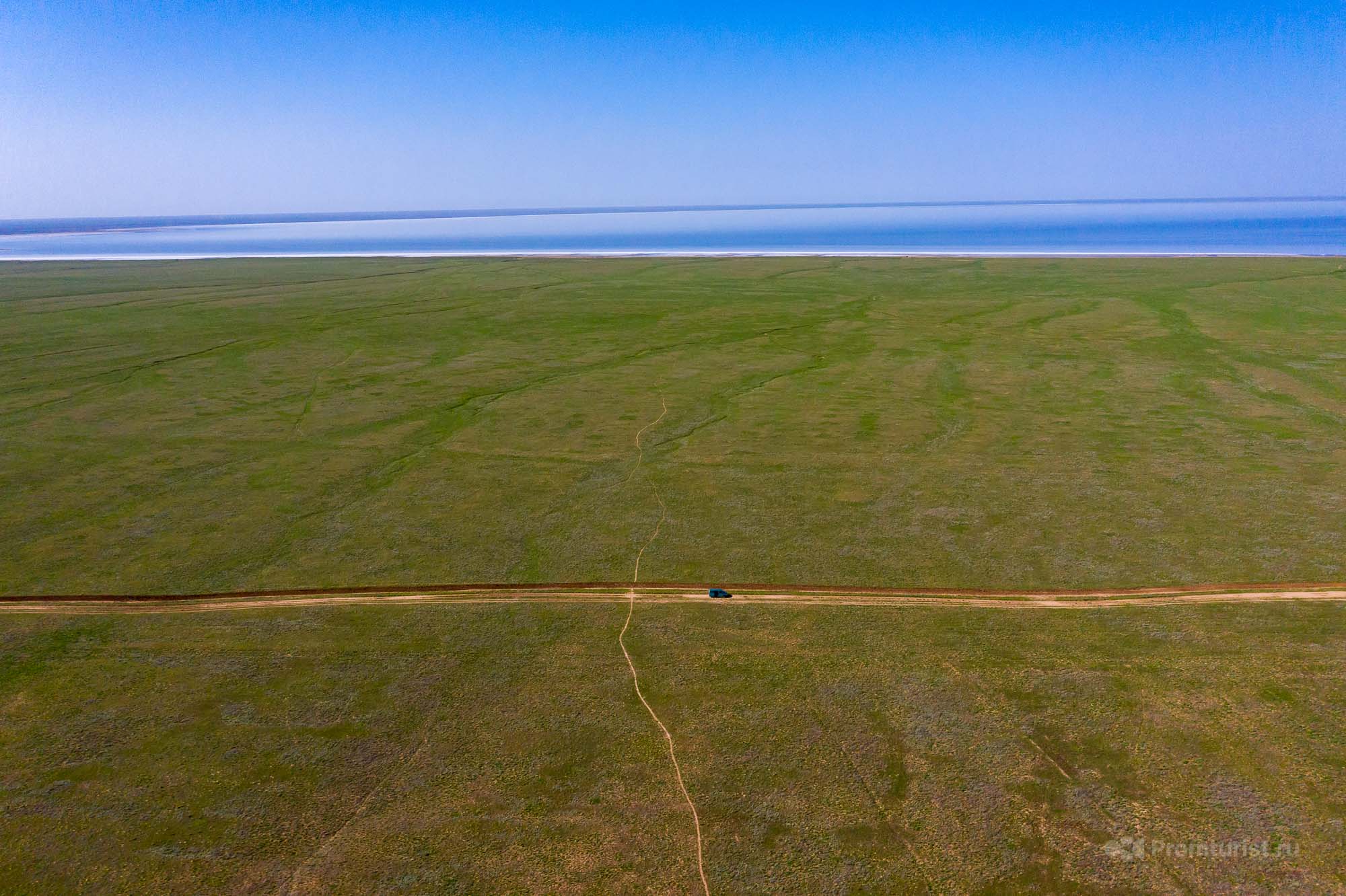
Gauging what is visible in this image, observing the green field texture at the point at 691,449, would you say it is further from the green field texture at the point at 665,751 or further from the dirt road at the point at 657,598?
the green field texture at the point at 665,751

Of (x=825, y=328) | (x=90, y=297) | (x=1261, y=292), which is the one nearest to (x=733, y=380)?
(x=825, y=328)

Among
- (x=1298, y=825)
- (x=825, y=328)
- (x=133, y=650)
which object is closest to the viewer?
(x=1298, y=825)

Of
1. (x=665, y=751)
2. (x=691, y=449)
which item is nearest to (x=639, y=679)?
(x=665, y=751)

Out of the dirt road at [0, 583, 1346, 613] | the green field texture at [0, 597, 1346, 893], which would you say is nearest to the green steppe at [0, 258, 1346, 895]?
the green field texture at [0, 597, 1346, 893]

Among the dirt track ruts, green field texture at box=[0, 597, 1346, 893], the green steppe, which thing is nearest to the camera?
green field texture at box=[0, 597, 1346, 893]

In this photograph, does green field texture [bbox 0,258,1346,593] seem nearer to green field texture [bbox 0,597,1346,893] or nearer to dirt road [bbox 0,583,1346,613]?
dirt road [bbox 0,583,1346,613]

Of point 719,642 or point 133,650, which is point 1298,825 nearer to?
point 719,642

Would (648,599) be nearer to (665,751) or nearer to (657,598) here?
(657,598)
